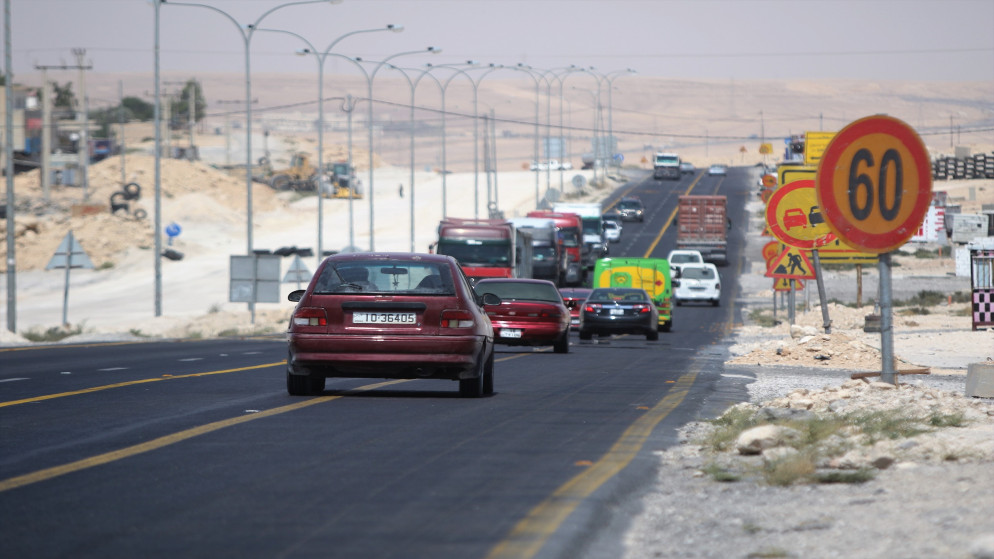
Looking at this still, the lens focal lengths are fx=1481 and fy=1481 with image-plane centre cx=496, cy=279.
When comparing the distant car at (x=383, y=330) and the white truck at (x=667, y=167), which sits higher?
the white truck at (x=667, y=167)

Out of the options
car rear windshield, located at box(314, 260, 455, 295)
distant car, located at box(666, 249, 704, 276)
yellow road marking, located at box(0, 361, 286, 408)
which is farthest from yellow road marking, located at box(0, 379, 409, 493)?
distant car, located at box(666, 249, 704, 276)

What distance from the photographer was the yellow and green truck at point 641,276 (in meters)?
45.1

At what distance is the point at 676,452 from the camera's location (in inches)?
410

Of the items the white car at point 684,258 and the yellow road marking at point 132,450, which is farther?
the white car at point 684,258

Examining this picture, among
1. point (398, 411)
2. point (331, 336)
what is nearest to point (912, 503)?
point (398, 411)

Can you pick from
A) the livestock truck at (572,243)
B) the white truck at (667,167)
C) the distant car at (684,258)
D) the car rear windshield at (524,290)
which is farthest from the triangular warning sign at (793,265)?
the white truck at (667,167)

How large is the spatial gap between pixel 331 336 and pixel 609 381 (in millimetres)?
5371

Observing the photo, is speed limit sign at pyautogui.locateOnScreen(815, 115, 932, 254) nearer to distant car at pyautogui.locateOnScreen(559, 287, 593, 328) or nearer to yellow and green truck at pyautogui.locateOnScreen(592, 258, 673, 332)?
distant car at pyautogui.locateOnScreen(559, 287, 593, 328)

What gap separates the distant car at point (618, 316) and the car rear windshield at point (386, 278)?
64.6 ft

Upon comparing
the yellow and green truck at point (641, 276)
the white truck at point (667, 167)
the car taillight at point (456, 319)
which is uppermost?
the white truck at point (667, 167)

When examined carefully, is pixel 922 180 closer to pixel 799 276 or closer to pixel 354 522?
pixel 354 522

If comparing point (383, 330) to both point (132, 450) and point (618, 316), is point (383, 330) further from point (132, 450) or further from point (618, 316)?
point (618, 316)

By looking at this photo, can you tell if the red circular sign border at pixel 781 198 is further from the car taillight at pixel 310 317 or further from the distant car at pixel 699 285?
the distant car at pixel 699 285

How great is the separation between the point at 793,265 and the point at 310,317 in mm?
16931
